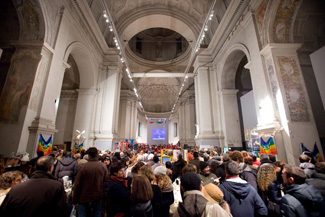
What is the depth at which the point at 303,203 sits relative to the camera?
151 cm

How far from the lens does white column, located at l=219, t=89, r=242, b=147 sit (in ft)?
28.3

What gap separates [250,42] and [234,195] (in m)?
6.63

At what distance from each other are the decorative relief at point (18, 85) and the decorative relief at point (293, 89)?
827 cm

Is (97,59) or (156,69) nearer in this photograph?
(97,59)

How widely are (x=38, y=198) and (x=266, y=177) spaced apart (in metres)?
2.69

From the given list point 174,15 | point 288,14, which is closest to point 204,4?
point 174,15

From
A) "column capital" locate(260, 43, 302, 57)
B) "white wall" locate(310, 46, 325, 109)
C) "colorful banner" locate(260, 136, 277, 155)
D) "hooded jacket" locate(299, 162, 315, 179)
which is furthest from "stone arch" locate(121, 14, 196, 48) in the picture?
"hooded jacket" locate(299, 162, 315, 179)

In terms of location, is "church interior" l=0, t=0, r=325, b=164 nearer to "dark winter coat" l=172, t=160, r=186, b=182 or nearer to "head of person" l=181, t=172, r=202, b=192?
"dark winter coat" l=172, t=160, r=186, b=182

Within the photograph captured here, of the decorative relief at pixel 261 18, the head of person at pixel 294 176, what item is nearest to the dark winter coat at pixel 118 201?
the head of person at pixel 294 176

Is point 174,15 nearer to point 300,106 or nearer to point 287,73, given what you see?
point 287,73

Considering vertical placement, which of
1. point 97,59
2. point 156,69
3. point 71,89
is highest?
point 156,69

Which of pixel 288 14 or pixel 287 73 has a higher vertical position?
pixel 288 14

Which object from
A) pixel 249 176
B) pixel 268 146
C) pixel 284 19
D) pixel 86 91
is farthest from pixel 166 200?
pixel 86 91

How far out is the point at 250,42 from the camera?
6285 millimetres
